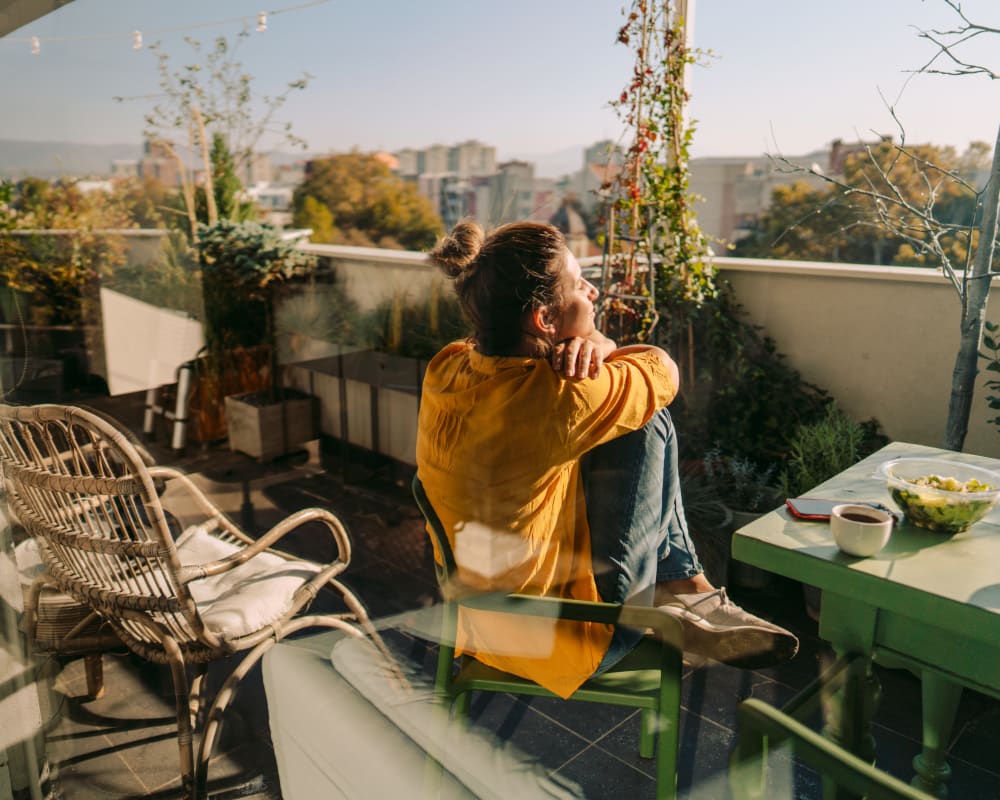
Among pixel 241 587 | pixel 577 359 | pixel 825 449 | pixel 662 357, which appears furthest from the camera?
pixel 825 449

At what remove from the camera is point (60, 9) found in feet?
4.67

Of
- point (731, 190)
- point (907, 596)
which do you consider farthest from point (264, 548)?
point (731, 190)

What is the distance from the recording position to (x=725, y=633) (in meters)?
1.50

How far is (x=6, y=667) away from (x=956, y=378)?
2.41 meters

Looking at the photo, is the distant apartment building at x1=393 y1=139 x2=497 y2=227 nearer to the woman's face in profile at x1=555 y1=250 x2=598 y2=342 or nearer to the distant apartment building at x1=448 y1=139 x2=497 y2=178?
the distant apartment building at x1=448 y1=139 x2=497 y2=178

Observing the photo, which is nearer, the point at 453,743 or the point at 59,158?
the point at 453,743

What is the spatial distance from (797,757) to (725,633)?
3.21 ft

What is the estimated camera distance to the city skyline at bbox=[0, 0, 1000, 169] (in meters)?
2.17

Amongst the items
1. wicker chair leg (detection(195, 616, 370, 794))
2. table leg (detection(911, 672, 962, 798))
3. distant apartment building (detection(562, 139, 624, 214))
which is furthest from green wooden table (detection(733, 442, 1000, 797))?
distant apartment building (detection(562, 139, 624, 214))

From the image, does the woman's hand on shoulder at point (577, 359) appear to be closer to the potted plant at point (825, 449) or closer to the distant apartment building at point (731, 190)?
the potted plant at point (825, 449)

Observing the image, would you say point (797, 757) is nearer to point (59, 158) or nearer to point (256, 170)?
point (59, 158)

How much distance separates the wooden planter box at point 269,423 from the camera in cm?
343

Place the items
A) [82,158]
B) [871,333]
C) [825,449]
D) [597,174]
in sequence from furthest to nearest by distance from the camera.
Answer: [597,174] < [871,333] < [825,449] < [82,158]

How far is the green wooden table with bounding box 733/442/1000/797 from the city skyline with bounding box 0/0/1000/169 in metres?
1.32
